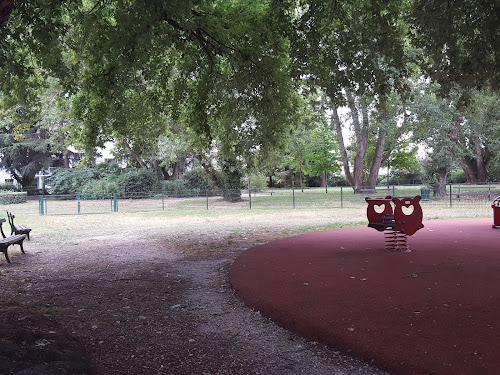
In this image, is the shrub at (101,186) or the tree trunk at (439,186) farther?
the shrub at (101,186)

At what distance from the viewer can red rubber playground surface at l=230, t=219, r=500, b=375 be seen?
416 centimetres

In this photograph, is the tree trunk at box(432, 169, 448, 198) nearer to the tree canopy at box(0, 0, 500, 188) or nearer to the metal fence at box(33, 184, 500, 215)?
the metal fence at box(33, 184, 500, 215)

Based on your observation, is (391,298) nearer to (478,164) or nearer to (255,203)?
(255,203)

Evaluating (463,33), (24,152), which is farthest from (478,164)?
(24,152)

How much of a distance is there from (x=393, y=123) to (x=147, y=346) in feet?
98.5

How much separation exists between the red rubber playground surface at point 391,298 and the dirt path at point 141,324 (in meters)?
0.31

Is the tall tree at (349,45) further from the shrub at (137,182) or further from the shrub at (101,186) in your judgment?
the shrub at (137,182)

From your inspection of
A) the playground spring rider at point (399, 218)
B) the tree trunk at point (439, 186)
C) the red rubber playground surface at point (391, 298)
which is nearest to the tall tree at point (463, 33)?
the playground spring rider at point (399, 218)

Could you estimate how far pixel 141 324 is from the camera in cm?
554

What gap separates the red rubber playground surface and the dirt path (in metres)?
0.31

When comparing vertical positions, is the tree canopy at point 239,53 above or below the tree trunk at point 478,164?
above

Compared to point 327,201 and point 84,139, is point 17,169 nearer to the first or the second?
point 327,201

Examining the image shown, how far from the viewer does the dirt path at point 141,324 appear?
13.4 feet

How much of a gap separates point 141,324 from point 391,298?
337 cm
